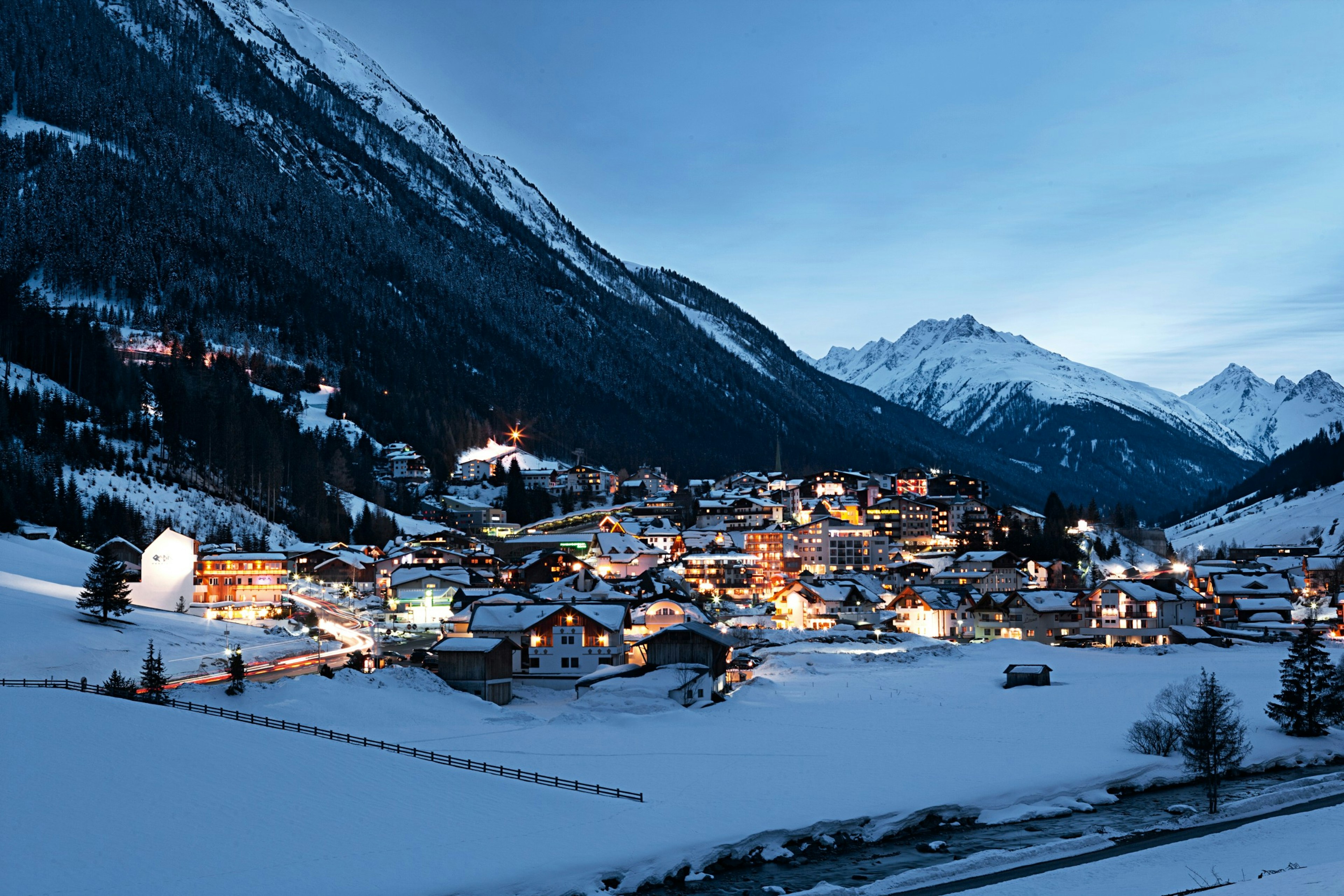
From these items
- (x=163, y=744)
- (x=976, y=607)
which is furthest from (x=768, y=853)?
(x=976, y=607)

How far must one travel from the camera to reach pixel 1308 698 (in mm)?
45000

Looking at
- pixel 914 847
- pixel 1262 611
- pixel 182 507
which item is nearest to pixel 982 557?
pixel 1262 611

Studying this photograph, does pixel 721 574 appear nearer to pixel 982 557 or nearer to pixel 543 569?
pixel 543 569

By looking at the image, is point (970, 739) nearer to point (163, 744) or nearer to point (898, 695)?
point (898, 695)

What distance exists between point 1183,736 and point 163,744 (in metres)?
36.0

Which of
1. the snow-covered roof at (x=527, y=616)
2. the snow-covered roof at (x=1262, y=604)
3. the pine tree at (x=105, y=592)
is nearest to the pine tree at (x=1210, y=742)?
the snow-covered roof at (x=527, y=616)

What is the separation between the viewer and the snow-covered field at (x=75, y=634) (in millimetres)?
46469

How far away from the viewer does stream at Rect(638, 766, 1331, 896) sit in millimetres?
27344

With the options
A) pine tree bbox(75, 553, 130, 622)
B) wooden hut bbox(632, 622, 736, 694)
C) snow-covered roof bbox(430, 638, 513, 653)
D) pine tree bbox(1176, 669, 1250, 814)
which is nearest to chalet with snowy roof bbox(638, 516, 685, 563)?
wooden hut bbox(632, 622, 736, 694)

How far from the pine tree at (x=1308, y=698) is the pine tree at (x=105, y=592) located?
5926 centimetres

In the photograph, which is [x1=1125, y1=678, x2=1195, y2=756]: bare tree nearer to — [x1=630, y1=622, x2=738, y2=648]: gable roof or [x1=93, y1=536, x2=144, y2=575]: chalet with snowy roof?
[x1=630, y1=622, x2=738, y2=648]: gable roof

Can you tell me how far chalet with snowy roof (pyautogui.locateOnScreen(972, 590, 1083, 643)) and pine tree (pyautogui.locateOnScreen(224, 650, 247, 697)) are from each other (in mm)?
65652

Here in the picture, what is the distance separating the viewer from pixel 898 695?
184ft

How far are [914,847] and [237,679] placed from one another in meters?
28.4
